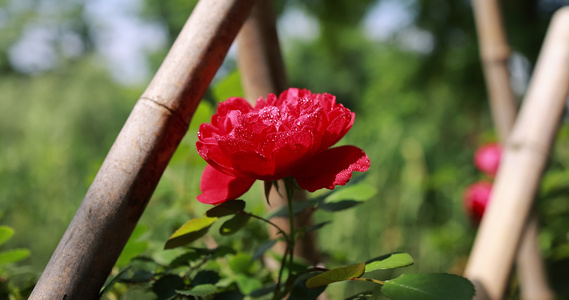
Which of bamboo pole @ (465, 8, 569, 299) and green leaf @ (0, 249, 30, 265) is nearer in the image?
green leaf @ (0, 249, 30, 265)

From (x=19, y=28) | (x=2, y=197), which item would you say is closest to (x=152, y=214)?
(x=2, y=197)

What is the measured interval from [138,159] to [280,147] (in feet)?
0.28

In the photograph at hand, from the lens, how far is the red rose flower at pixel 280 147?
0.25 m

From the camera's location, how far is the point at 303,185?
0.27 metres

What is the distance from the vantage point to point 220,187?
29 centimetres

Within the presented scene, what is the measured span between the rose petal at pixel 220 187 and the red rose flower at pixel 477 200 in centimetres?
107

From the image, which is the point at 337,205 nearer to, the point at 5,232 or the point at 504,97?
the point at 5,232

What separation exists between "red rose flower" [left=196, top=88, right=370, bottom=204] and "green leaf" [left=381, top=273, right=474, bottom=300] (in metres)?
0.06

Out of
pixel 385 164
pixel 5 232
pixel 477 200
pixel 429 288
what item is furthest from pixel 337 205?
pixel 385 164

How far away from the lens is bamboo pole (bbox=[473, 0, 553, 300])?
94cm

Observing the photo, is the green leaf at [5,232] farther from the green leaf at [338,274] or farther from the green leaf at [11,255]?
the green leaf at [338,274]

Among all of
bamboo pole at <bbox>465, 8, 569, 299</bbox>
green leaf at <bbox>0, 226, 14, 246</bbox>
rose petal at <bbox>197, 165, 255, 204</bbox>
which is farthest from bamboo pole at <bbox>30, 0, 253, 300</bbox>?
bamboo pole at <bbox>465, 8, 569, 299</bbox>

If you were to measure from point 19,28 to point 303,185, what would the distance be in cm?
1323

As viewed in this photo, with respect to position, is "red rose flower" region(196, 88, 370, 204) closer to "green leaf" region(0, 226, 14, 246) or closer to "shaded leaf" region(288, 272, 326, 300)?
"shaded leaf" region(288, 272, 326, 300)
